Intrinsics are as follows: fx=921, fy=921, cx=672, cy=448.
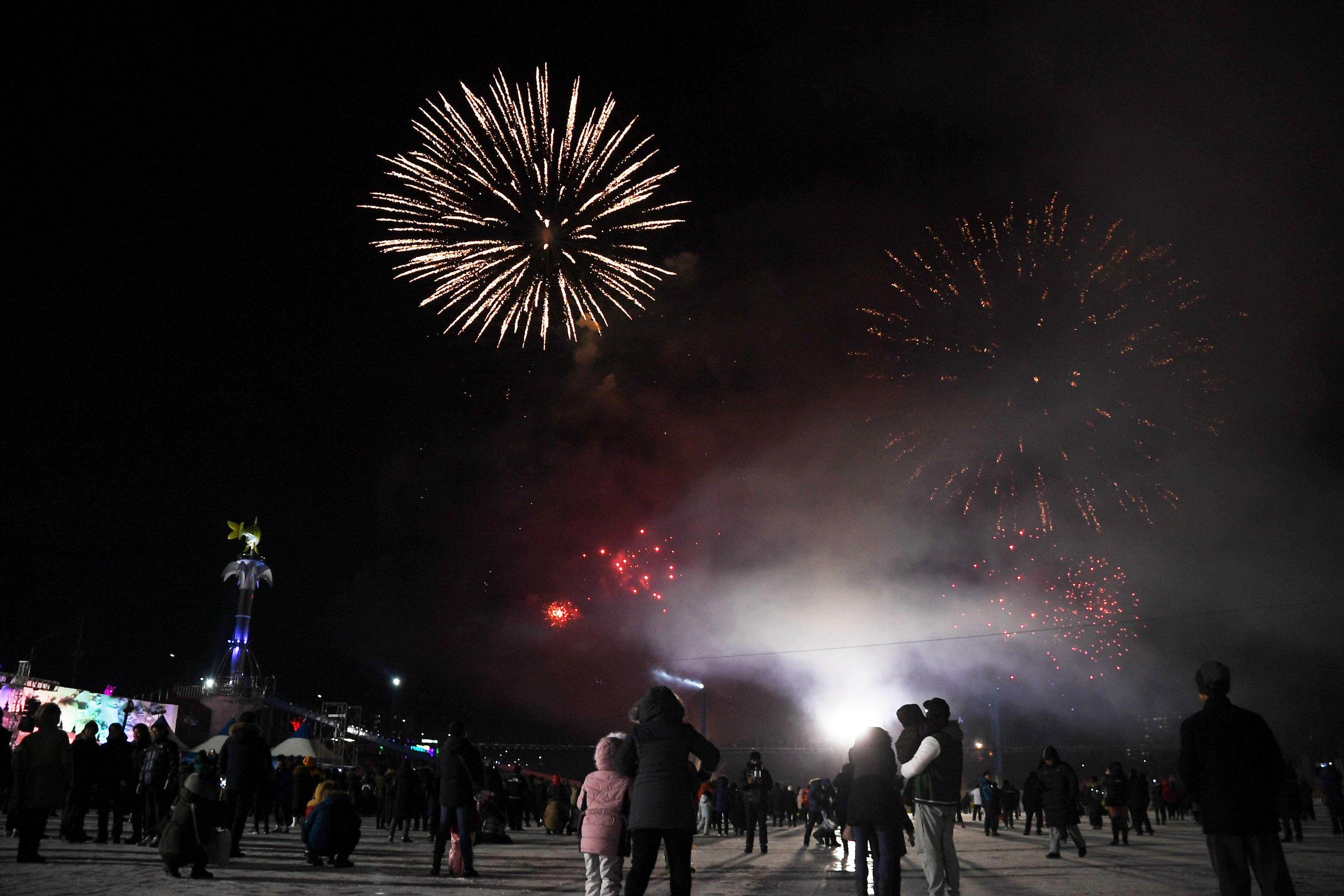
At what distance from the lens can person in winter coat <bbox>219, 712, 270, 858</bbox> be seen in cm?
1086

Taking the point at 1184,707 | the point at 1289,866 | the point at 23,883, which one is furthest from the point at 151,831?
the point at 1184,707

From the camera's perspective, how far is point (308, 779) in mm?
18109

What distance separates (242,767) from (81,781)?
Result: 289cm

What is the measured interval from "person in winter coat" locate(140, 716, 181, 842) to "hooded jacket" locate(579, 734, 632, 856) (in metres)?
8.38

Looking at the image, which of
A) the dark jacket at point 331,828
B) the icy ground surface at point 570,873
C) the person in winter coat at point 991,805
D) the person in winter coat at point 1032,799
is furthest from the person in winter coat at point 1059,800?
the dark jacket at point 331,828

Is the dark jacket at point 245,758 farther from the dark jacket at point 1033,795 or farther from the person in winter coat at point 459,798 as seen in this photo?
the dark jacket at point 1033,795

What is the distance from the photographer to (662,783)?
222 inches

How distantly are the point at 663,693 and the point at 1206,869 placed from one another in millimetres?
8580

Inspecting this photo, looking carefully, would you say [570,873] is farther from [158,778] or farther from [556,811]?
[556,811]

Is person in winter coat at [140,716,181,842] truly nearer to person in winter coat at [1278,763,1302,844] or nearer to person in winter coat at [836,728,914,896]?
person in winter coat at [836,728,914,896]

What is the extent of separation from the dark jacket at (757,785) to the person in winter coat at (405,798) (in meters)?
5.80

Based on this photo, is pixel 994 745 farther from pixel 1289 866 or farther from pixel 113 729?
pixel 113 729

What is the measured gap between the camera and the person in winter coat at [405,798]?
15.9 metres

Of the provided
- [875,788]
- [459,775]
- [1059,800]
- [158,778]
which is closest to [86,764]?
[158,778]
